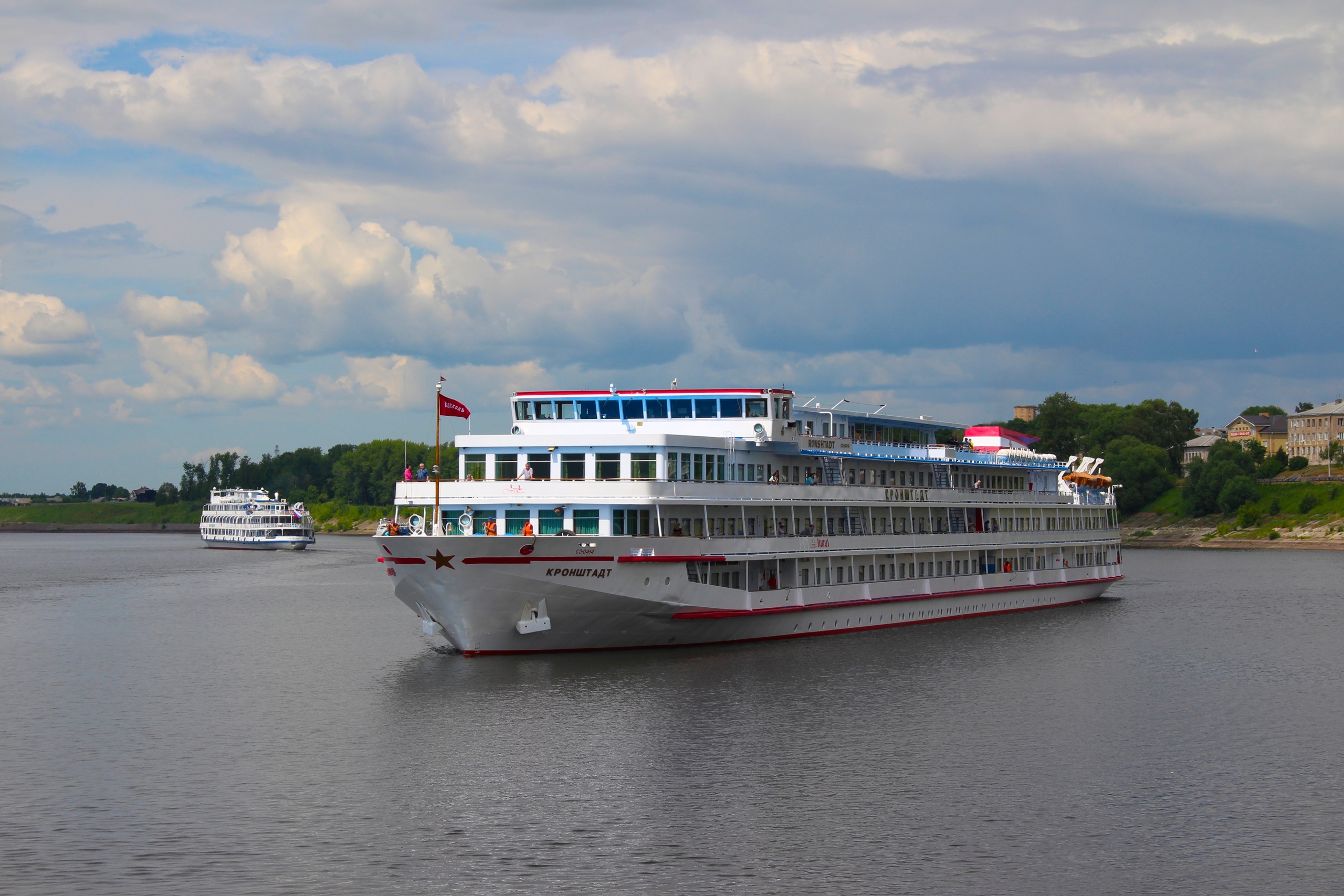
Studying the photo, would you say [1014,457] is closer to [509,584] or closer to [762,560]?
[762,560]

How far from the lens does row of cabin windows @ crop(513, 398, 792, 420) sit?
2163 inches

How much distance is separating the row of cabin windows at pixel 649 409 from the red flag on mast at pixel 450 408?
367 inches

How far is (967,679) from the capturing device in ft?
154

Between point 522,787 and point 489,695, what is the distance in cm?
1025

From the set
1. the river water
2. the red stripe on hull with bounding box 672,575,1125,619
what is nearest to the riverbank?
the red stripe on hull with bounding box 672,575,1125,619

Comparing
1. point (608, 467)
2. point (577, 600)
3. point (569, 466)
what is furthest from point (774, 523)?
point (577, 600)

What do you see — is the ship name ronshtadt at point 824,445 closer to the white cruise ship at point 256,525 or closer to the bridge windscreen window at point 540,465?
the bridge windscreen window at point 540,465

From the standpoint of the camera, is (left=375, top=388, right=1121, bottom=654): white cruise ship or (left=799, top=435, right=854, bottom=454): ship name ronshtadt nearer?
(left=375, top=388, right=1121, bottom=654): white cruise ship

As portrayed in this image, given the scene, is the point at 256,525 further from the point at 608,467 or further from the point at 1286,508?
the point at 1286,508

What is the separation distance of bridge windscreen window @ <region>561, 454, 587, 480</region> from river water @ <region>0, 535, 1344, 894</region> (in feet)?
22.6

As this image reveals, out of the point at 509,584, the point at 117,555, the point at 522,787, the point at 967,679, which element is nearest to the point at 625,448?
the point at 509,584

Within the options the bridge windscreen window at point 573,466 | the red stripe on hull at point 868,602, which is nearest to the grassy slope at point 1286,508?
the red stripe on hull at point 868,602

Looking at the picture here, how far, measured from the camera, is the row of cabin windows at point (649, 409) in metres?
54.9

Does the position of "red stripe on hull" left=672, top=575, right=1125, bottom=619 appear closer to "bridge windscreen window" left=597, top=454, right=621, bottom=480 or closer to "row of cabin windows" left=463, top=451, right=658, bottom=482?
"row of cabin windows" left=463, top=451, right=658, bottom=482
